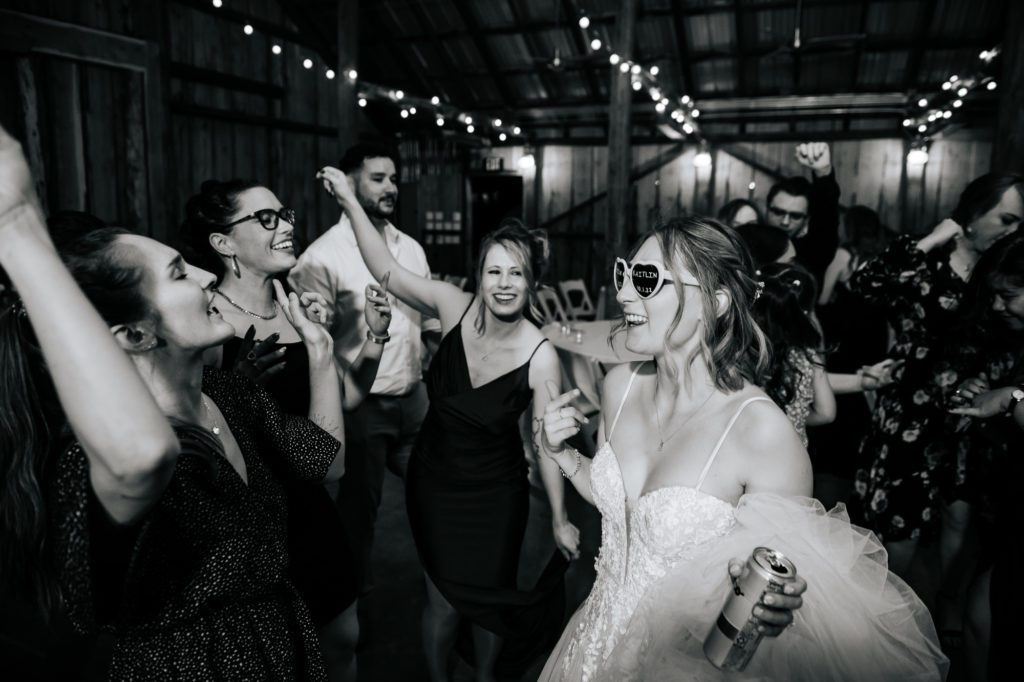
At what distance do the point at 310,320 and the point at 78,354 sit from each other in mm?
1271

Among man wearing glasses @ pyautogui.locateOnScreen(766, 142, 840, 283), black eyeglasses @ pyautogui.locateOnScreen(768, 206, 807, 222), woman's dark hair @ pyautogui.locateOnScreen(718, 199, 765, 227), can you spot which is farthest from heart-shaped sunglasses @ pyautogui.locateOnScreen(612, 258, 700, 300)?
woman's dark hair @ pyautogui.locateOnScreen(718, 199, 765, 227)

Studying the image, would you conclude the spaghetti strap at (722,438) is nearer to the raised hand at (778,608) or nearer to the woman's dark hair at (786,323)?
the raised hand at (778,608)

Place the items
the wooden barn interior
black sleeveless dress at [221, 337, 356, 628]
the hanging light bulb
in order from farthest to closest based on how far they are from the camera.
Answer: the hanging light bulb < the wooden barn interior < black sleeveless dress at [221, 337, 356, 628]

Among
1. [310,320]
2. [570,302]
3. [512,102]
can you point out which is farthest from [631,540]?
[512,102]

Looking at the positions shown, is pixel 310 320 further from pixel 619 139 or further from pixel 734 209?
pixel 619 139

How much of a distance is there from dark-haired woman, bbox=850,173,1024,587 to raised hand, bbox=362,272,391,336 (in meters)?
2.10

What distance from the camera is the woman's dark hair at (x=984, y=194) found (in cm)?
266

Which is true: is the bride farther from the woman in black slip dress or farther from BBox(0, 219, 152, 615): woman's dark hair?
BBox(0, 219, 152, 615): woman's dark hair

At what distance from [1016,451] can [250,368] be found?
2.35 m

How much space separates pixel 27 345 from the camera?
1.19 meters

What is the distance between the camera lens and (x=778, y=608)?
1088 millimetres

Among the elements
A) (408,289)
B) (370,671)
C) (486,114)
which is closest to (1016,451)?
(408,289)

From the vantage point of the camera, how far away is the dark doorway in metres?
14.3

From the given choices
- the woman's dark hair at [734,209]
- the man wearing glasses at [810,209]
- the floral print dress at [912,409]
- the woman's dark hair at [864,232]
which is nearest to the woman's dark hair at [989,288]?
the floral print dress at [912,409]
